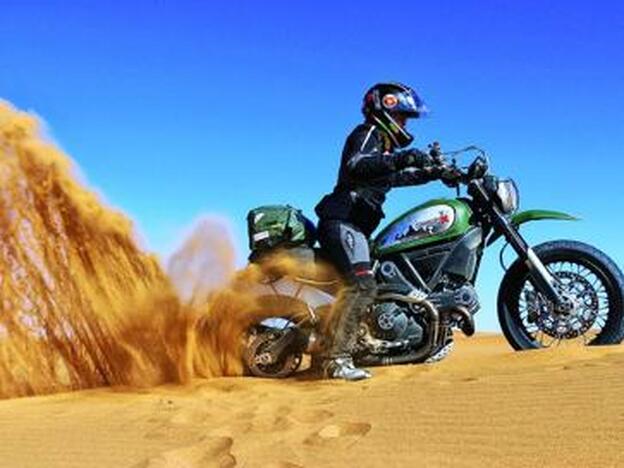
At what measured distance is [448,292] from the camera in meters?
7.66

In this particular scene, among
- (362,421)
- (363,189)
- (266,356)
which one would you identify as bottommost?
(362,421)

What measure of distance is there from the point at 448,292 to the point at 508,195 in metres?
0.97

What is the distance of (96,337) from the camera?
7613mm

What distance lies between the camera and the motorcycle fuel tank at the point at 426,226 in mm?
7812

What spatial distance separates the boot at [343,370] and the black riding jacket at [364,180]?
1134 mm

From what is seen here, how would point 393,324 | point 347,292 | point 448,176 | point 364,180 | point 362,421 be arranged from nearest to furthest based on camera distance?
point 362,421 → point 347,292 → point 393,324 → point 364,180 → point 448,176

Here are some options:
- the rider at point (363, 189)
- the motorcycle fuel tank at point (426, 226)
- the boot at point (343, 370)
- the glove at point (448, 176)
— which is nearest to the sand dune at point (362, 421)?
the boot at point (343, 370)

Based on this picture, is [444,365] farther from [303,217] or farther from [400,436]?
[400,436]

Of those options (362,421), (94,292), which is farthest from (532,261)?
(94,292)

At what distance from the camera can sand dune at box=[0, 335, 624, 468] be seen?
4512mm

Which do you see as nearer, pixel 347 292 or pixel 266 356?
pixel 347 292

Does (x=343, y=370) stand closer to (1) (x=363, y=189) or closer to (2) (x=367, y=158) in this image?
(1) (x=363, y=189)

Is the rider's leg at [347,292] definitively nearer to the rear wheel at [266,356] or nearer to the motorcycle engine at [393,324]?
the motorcycle engine at [393,324]

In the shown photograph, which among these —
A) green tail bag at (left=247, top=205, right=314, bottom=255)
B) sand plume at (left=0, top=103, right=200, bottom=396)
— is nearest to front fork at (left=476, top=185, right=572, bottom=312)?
green tail bag at (left=247, top=205, right=314, bottom=255)
